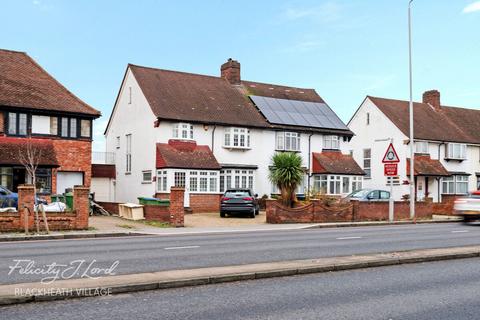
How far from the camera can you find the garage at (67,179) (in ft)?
107

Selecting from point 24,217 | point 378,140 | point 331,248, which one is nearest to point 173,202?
point 24,217

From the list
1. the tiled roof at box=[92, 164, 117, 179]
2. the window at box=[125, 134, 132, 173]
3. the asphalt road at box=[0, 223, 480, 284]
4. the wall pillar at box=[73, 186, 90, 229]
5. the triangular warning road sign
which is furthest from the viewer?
the tiled roof at box=[92, 164, 117, 179]

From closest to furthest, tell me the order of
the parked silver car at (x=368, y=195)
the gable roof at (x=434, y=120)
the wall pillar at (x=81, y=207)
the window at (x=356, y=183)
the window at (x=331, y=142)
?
the wall pillar at (x=81, y=207) → the parked silver car at (x=368, y=195) → the window at (x=356, y=183) → the window at (x=331, y=142) → the gable roof at (x=434, y=120)

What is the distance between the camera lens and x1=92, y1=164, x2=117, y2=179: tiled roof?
40531 millimetres

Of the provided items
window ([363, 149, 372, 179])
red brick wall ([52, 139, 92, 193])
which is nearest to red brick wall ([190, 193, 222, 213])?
red brick wall ([52, 139, 92, 193])

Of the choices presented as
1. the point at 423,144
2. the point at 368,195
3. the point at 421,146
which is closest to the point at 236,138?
the point at 368,195

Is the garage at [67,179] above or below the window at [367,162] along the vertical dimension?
below

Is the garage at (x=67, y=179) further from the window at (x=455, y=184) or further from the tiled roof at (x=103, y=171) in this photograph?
the window at (x=455, y=184)

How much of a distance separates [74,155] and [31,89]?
4701 millimetres

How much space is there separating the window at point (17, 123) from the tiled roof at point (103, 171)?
967 centimetres

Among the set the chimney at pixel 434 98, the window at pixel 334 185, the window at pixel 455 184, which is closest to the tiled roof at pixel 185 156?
the window at pixel 334 185

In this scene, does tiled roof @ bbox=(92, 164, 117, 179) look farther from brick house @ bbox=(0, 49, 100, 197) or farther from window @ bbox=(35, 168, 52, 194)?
window @ bbox=(35, 168, 52, 194)

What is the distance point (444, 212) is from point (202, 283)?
30.8 m

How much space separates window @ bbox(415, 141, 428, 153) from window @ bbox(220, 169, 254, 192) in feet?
53.0
